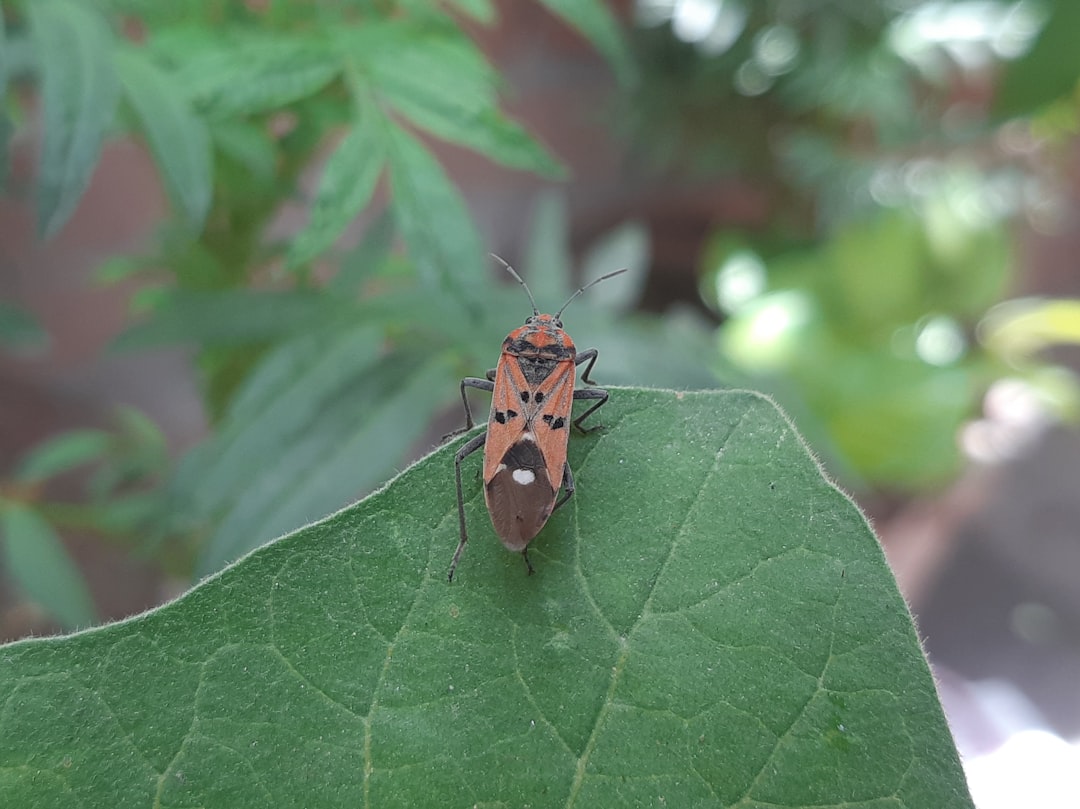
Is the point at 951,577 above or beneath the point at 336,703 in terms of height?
beneath

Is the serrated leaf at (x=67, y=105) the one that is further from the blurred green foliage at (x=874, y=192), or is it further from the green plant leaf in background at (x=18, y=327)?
the blurred green foliage at (x=874, y=192)

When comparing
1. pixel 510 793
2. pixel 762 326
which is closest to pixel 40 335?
pixel 510 793

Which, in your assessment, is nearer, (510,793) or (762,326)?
(510,793)

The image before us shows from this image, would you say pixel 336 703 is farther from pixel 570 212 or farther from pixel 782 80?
pixel 570 212

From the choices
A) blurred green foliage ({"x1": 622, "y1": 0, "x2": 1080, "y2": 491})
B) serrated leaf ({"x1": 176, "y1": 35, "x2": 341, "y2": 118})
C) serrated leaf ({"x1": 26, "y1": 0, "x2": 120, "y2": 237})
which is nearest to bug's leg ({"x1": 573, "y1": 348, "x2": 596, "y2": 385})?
serrated leaf ({"x1": 176, "y1": 35, "x2": 341, "y2": 118})

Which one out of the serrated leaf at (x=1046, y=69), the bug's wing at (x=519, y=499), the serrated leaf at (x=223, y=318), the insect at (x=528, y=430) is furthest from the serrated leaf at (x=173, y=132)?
the serrated leaf at (x=1046, y=69)

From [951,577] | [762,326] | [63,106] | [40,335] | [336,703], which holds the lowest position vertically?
[951,577]
